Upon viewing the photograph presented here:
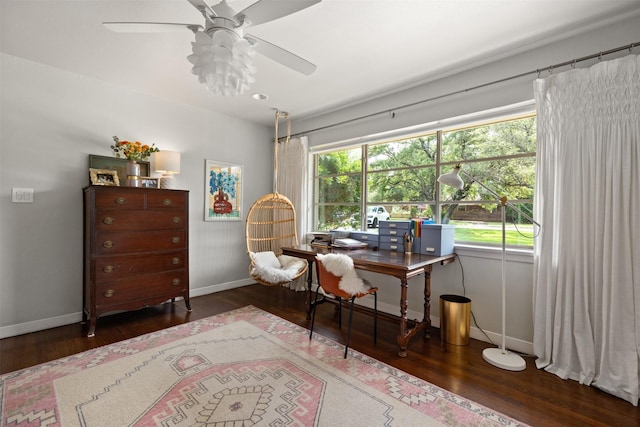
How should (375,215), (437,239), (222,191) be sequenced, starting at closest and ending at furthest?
(437,239) < (375,215) < (222,191)

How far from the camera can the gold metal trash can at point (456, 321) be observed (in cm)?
259

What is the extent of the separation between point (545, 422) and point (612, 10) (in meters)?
2.72

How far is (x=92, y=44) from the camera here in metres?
2.48

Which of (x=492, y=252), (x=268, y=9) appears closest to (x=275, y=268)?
(x=492, y=252)

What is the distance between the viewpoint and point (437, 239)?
2734 mm

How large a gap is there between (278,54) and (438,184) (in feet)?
7.04

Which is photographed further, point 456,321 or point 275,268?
point 275,268

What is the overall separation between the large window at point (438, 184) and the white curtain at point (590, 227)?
326 millimetres

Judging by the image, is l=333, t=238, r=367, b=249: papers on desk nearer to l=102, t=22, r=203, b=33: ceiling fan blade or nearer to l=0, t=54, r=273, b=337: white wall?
l=102, t=22, r=203, b=33: ceiling fan blade

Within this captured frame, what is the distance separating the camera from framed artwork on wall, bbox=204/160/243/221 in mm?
4156

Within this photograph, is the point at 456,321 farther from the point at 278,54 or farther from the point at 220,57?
the point at 220,57

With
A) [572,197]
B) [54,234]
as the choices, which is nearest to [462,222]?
[572,197]

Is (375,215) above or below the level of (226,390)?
above

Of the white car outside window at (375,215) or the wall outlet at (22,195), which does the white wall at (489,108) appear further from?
the wall outlet at (22,195)
